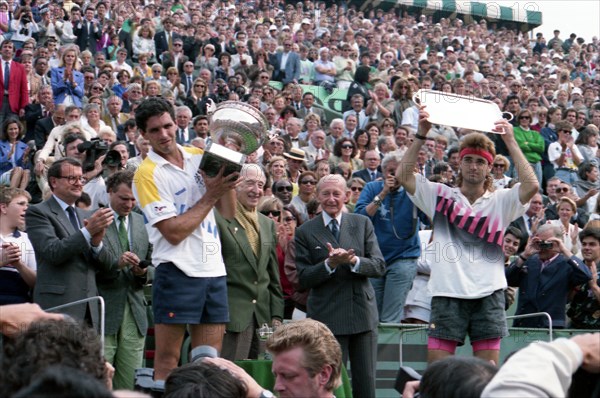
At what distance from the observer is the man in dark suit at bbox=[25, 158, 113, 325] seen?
6.62 metres

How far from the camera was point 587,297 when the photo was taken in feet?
28.3

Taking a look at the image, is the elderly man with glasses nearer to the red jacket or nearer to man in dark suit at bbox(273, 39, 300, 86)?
man in dark suit at bbox(273, 39, 300, 86)

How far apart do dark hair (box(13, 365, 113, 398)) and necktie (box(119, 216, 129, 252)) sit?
5.60m


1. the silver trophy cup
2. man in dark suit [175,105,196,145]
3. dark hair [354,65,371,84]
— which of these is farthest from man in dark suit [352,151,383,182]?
dark hair [354,65,371,84]

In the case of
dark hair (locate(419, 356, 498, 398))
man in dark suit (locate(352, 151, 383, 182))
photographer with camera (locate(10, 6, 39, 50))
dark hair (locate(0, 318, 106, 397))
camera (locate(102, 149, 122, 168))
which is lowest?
man in dark suit (locate(352, 151, 383, 182))

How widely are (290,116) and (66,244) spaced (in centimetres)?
927

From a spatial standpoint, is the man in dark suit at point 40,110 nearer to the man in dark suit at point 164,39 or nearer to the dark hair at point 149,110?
the man in dark suit at point 164,39

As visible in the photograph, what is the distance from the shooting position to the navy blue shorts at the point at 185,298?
5418 millimetres

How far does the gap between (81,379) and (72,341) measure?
81 cm

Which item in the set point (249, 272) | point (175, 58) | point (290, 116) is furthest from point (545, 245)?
point (175, 58)

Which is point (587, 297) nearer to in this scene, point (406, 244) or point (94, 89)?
point (406, 244)

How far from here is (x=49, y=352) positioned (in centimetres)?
268

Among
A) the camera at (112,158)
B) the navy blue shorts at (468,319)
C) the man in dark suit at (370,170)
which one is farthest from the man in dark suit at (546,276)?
the camera at (112,158)

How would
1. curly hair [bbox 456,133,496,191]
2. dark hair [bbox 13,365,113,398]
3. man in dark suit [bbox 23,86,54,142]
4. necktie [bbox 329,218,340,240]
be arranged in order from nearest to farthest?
dark hair [bbox 13,365,113,398] < curly hair [bbox 456,133,496,191] < necktie [bbox 329,218,340,240] < man in dark suit [bbox 23,86,54,142]
